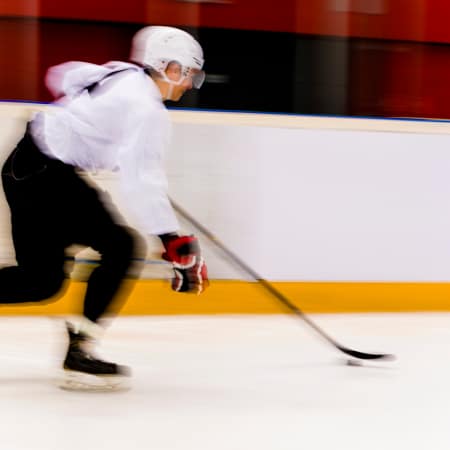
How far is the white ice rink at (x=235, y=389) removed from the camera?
8.67ft

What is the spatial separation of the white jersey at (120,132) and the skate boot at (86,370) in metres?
→ 0.40

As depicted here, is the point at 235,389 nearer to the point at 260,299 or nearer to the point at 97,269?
the point at 97,269

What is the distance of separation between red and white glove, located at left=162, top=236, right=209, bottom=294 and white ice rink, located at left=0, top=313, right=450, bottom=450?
1.04ft

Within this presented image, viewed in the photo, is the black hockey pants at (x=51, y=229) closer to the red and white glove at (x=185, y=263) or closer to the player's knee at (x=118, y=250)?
the player's knee at (x=118, y=250)

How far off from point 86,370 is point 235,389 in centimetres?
45

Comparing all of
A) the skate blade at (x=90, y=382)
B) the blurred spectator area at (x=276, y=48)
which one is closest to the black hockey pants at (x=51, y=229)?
the skate blade at (x=90, y=382)

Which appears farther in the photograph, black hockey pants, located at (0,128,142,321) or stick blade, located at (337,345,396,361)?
stick blade, located at (337,345,396,361)

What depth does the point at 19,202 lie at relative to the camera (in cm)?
299

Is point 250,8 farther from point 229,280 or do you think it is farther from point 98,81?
point 98,81

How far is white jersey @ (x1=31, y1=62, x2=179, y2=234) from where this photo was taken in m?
2.85

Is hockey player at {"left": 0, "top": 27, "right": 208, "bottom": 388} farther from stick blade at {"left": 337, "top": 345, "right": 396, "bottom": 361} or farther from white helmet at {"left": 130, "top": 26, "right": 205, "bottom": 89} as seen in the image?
stick blade at {"left": 337, "top": 345, "right": 396, "bottom": 361}

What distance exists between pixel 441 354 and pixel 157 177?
5.01ft

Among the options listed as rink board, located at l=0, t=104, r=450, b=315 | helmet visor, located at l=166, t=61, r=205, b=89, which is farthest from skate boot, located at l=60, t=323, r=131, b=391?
rink board, located at l=0, t=104, r=450, b=315

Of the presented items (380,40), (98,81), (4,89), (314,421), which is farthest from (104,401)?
(380,40)
